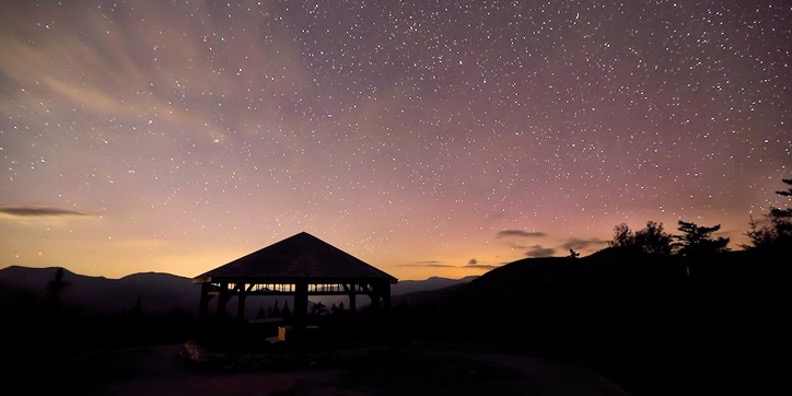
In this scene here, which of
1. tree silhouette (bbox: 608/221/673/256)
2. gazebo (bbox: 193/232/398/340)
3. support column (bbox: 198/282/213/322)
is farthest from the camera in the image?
tree silhouette (bbox: 608/221/673/256)

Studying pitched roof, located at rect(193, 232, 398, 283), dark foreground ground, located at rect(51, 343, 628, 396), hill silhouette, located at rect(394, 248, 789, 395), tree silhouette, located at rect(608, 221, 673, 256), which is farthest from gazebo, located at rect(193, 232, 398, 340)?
tree silhouette, located at rect(608, 221, 673, 256)

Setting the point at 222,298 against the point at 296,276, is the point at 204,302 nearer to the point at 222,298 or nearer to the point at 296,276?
the point at 222,298

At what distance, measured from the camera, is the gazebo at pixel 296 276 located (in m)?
15.1

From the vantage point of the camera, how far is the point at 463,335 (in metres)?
23.1

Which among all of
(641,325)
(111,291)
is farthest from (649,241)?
(111,291)

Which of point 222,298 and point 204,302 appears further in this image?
point 204,302

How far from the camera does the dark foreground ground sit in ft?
35.1

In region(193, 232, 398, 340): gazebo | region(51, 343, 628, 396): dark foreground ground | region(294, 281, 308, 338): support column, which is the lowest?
region(51, 343, 628, 396): dark foreground ground

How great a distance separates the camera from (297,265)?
1581 centimetres

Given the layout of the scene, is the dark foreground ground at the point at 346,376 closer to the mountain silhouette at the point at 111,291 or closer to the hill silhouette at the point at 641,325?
the hill silhouette at the point at 641,325

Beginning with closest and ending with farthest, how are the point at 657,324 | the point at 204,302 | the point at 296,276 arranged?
1. the point at 657,324
2. the point at 296,276
3. the point at 204,302

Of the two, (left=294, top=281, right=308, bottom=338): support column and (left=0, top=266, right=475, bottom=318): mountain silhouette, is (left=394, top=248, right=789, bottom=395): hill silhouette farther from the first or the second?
(left=0, top=266, right=475, bottom=318): mountain silhouette

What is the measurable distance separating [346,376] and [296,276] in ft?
14.4

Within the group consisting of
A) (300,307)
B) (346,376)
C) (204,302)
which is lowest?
(346,376)
